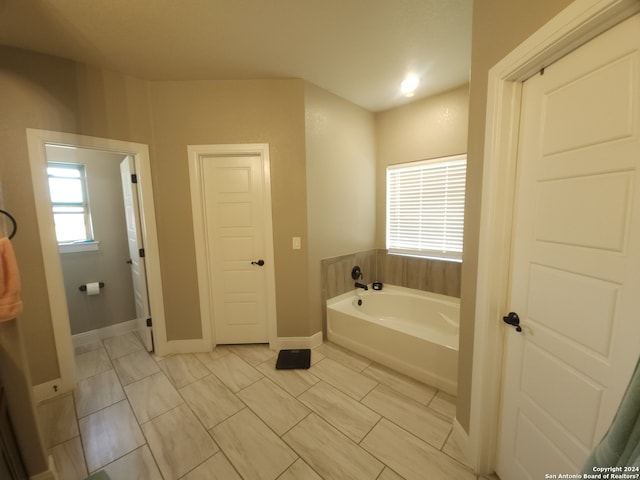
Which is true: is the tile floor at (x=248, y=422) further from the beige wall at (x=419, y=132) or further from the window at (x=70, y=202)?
the beige wall at (x=419, y=132)

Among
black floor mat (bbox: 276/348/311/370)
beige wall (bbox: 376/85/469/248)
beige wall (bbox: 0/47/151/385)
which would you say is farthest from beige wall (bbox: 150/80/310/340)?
beige wall (bbox: 376/85/469/248)

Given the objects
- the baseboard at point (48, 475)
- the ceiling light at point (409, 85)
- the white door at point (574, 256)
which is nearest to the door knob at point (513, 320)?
the white door at point (574, 256)

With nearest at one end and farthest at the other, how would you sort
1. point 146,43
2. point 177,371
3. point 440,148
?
point 146,43
point 177,371
point 440,148

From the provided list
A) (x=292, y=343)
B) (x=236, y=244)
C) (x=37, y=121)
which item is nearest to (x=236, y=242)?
(x=236, y=244)

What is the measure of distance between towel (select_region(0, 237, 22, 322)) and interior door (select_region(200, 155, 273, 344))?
135 centimetres

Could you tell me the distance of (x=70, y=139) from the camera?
1890mm

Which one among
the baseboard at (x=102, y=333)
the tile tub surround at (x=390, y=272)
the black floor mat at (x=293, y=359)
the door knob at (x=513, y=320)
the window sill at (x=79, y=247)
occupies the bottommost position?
the black floor mat at (x=293, y=359)

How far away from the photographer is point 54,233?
6.20 feet

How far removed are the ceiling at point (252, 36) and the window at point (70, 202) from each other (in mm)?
1401

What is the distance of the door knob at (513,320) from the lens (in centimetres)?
111

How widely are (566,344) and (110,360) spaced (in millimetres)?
3546

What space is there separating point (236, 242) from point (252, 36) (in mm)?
1742

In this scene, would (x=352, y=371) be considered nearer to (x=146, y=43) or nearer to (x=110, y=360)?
(x=110, y=360)

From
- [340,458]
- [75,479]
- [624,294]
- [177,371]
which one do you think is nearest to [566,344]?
[624,294]
